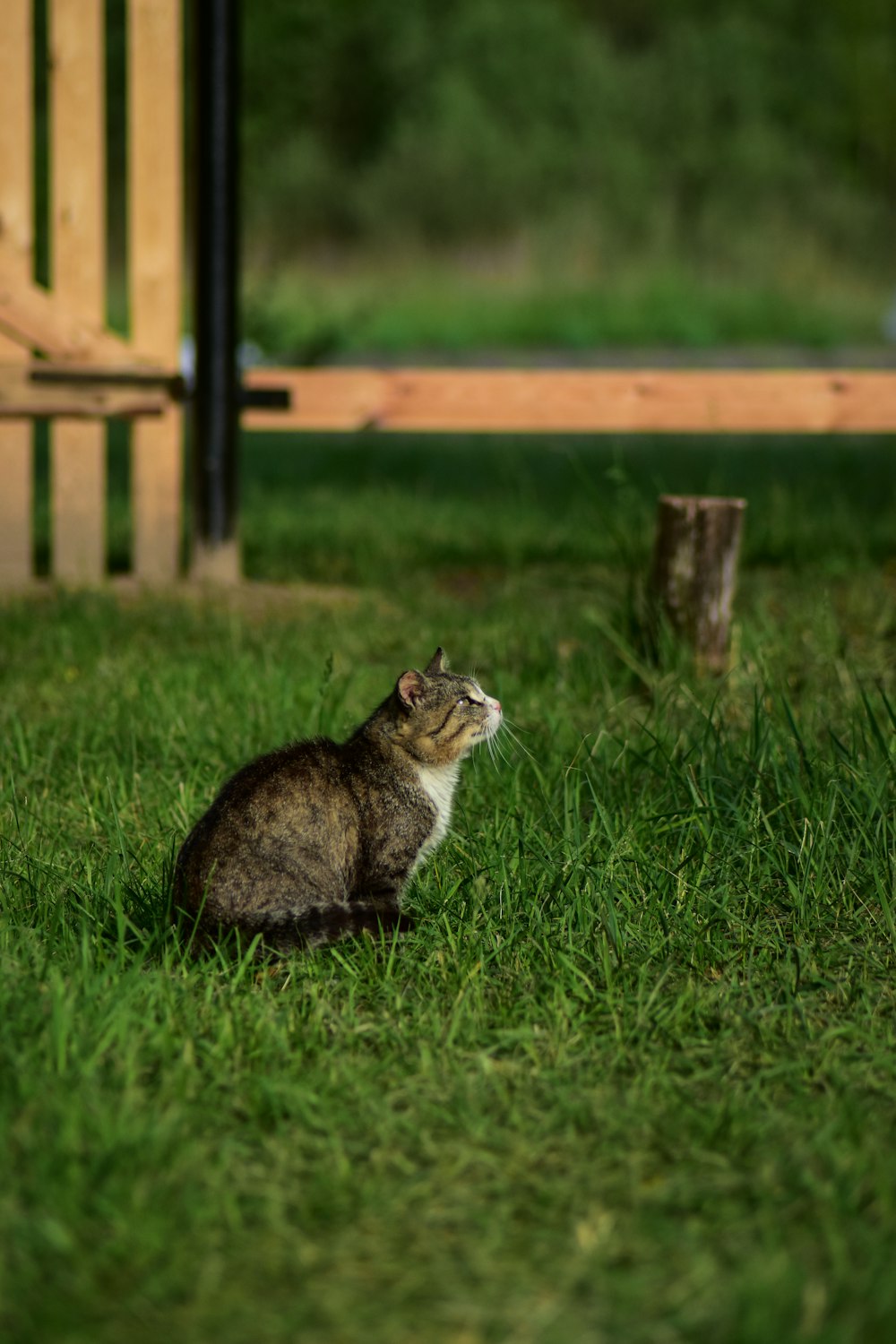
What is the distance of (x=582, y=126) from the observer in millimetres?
31953

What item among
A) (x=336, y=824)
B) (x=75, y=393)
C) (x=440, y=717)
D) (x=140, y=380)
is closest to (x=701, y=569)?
(x=440, y=717)

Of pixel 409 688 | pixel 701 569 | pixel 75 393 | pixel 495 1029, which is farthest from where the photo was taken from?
pixel 75 393

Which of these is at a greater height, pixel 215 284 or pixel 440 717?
pixel 215 284

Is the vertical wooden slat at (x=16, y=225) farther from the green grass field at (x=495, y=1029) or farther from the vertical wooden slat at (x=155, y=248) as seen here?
the green grass field at (x=495, y=1029)

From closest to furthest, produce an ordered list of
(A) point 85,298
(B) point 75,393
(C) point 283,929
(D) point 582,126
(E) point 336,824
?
(C) point 283,929
(E) point 336,824
(B) point 75,393
(A) point 85,298
(D) point 582,126

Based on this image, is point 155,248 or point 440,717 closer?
point 440,717

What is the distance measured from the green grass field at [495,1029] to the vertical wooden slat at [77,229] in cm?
117

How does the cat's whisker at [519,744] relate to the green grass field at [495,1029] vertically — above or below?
above

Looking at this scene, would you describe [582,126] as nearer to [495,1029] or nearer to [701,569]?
[701,569]

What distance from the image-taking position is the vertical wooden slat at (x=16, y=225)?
21.7 ft

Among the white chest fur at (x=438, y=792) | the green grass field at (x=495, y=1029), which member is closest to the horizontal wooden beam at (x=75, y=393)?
the green grass field at (x=495, y=1029)

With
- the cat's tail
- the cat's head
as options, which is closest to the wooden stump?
the cat's head

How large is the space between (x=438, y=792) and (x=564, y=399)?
137 inches

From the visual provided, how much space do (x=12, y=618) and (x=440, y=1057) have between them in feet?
12.3
